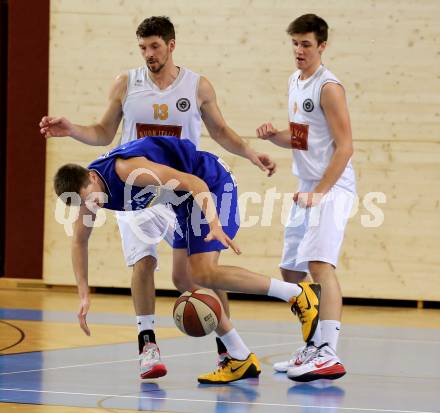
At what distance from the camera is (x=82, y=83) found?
10.8 metres

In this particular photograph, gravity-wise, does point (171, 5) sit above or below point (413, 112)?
above

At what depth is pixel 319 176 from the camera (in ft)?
20.2

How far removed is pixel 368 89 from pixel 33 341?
443 cm

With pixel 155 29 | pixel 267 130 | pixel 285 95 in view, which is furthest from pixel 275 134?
pixel 285 95

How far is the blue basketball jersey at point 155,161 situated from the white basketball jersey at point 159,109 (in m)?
0.50

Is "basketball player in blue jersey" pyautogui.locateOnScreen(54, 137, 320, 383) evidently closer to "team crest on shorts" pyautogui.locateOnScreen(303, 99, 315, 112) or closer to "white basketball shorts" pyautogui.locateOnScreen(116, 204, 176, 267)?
"white basketball shorts" pyautogui.locateOnScreen(116, 204, 176, 267)

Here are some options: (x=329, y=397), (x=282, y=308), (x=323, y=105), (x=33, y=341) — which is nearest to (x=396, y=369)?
(x=329, y=397)

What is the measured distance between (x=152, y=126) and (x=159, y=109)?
0.11m

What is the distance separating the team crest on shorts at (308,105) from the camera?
240 inches

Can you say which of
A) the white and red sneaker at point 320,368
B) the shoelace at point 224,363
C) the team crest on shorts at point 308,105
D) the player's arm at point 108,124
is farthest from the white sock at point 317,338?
the player's arm at point 108,124

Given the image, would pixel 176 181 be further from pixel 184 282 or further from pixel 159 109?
pixel 159 109

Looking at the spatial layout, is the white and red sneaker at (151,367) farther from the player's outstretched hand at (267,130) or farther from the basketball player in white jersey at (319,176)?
the player's outstretched hand at (267,130)

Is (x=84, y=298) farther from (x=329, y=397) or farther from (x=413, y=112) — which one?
(x=413, y=112)

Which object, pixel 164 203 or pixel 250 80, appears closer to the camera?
pixel 164 203
